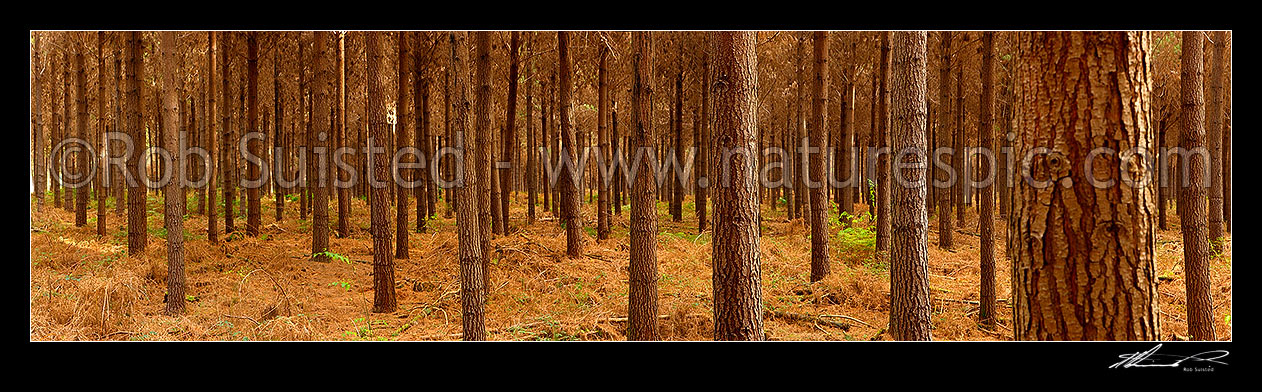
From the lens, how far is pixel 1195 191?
603cm

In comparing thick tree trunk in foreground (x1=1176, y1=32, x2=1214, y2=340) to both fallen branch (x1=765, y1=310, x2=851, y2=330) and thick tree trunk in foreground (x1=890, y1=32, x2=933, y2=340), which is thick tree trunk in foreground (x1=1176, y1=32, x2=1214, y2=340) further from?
fallen branch (x1=765, y1=310, x2=851, y2=330)

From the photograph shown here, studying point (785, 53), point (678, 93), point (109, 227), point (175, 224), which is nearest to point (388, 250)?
point (175, 224)

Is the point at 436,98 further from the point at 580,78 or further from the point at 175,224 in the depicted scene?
the point at 175,224

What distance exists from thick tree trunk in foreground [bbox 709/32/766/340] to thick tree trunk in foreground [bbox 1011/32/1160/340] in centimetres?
216

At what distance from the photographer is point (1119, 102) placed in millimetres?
2656

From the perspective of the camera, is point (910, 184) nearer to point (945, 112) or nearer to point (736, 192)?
point (736, 192)

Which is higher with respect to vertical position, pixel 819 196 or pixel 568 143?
pixel 568 143

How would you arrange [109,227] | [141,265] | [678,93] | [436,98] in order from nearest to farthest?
[141,265]
[109,227]
[678,93]
[436,98]

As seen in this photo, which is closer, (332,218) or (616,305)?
(616,305)

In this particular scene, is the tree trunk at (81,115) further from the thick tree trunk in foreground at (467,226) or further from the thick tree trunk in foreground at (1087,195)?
the thick tree trunk in foreground at (1087,195)

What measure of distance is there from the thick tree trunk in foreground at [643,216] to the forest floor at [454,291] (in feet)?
3.29

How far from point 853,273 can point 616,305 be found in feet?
11.6

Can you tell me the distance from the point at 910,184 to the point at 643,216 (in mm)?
→ 2305
